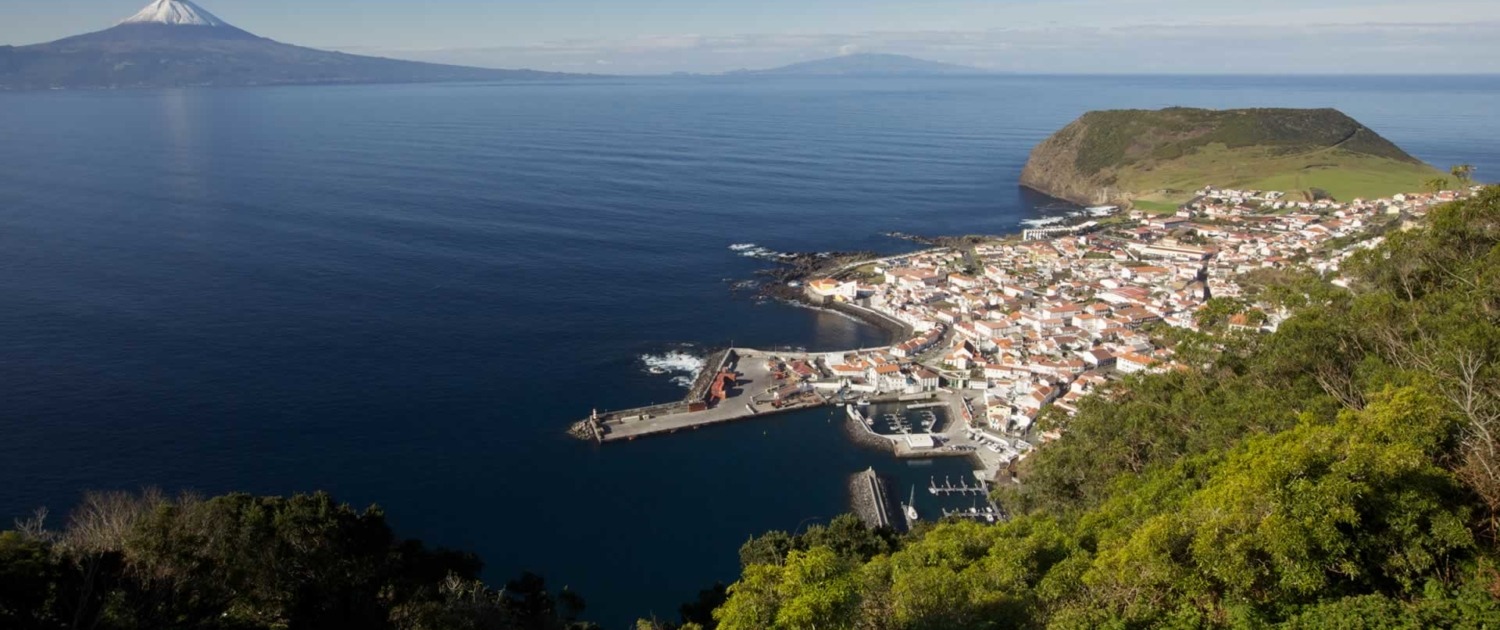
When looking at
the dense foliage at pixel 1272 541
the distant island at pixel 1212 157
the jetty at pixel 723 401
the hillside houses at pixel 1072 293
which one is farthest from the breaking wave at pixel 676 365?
the distant island at pixel 1212 157

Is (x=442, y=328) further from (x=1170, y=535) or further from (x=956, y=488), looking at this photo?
(x=1170, y=535)

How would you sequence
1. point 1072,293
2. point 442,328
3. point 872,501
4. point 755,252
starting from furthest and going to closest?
point 755,252, point 1072,293, point 442,328, point 872,501

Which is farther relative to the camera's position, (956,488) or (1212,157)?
(1212,157)

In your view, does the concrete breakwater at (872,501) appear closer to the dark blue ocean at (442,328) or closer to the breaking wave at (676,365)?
the dark blue ocean at (442,328)

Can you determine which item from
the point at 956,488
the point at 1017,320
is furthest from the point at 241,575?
the point at 1017,320

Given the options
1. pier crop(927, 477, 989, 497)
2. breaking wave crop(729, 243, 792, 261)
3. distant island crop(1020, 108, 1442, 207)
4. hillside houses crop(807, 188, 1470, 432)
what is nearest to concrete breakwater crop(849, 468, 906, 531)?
pier crop(927, 477, 989, 497)

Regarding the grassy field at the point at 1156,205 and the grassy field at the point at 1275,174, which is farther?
the grassy field at the point at 1275,174
